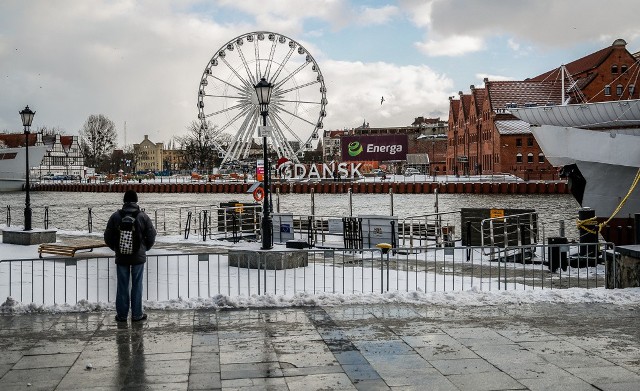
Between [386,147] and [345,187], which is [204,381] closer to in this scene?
[386,147]

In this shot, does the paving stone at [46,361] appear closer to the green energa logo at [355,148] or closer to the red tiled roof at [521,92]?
the green energa logo at [355,148]

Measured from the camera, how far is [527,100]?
284ft

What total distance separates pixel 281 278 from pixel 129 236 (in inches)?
215

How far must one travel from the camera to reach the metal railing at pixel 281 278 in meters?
12.1

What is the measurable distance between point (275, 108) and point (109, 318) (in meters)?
49.3

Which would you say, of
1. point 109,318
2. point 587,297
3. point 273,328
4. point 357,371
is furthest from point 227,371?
point 587,297

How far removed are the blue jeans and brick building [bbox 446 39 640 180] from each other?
70.4 metres

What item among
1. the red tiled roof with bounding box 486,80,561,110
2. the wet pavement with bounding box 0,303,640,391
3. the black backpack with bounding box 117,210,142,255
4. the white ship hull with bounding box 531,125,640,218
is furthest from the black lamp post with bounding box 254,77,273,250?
the red tiled roof with bounding box 486,80,561,110

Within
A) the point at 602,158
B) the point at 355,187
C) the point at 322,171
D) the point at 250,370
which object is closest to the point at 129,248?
the point at 250,370

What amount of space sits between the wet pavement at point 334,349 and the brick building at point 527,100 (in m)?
69.2

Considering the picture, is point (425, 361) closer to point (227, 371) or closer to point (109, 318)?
point (227, 371)

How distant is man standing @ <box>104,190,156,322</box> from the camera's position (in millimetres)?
9617

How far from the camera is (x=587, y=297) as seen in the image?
35.8 feet

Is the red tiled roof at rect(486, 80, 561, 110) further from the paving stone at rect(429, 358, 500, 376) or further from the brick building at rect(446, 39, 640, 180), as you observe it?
the paving stone at rect(429, 358, 500, 376)
